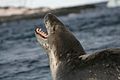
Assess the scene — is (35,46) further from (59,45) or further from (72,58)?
(72,58)

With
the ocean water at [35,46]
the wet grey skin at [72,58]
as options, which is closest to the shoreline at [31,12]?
the ocean water at [35,46]

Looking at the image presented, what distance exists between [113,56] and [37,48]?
9989 millimetres

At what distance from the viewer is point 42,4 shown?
106ft

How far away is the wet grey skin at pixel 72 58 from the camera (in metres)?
6.71

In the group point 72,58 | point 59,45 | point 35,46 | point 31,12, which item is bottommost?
point 31,12

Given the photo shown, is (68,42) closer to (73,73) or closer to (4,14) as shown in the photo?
(73,73)

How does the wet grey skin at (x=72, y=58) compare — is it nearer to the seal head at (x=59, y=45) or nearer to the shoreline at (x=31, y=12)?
the seal head at (x=59, y=45)

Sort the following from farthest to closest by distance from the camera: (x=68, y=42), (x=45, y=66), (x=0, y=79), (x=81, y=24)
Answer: (x=81, y=24), (x=45, y=66), (x=0, y=79), (x=68, y=42)

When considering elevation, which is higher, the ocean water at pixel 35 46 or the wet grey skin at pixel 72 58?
the wet grey skin at pixel 72 58

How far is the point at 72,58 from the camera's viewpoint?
23.8ft

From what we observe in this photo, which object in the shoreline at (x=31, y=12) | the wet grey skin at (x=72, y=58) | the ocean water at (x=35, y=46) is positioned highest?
the wet grey skin at (x=72, y=58)

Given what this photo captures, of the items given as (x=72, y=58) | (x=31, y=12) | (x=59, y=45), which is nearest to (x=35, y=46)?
(x=59, y=45)

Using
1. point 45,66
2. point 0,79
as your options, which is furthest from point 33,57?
point 0,79

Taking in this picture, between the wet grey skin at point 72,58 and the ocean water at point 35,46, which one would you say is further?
the ocean water at point 35,46
